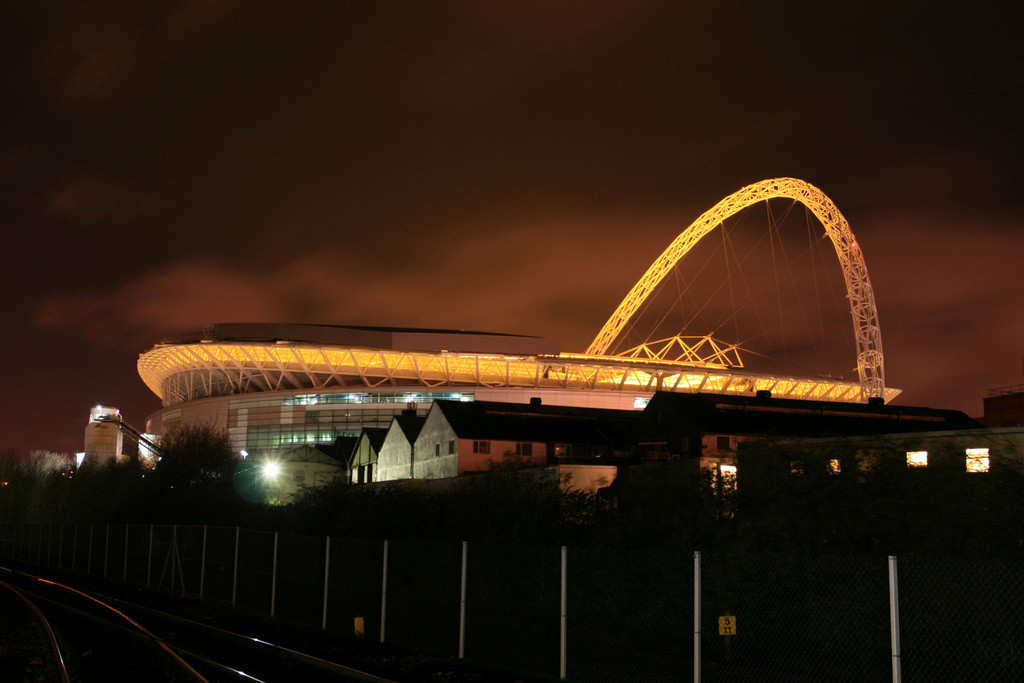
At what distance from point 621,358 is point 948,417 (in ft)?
204

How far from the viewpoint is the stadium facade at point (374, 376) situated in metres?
108

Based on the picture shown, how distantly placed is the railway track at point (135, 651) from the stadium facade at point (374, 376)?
80.7 meters

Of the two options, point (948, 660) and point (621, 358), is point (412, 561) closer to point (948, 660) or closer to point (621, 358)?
point (948, 660)

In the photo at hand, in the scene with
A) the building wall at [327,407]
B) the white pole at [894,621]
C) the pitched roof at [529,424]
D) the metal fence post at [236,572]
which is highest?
the building wall at [327,407]

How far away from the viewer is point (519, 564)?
65.3 ft

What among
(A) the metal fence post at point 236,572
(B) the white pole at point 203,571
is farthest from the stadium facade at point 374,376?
(A) the metal fence post at point 236,572

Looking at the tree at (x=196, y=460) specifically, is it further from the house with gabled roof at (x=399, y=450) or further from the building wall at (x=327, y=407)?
the building wall at (x=327, y=407)

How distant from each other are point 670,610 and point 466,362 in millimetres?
91458

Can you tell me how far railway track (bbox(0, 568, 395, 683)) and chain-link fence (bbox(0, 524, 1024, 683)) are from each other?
2524 mm

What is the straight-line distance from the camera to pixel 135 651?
64.4 ft

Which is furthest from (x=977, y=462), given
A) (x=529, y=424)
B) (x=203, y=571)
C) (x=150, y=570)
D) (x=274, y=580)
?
(x=529, y=424)

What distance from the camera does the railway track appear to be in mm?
16359

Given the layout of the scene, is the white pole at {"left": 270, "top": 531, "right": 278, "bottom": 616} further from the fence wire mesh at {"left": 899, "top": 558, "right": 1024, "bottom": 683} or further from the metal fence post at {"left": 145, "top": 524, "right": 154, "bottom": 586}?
the fence wire mesh at {"left": 899, "top": 558, "right": 1024, "bottom": 683}

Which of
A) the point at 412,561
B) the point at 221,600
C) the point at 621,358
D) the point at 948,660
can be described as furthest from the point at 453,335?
the point at 948,660
